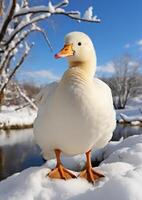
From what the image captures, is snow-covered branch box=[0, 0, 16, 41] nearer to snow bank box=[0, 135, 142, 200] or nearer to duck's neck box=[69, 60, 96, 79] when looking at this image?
duck's neck box=[69, 60, 96, 79]

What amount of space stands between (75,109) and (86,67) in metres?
0.39

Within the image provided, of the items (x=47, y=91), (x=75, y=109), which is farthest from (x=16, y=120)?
(x=75, y=109)

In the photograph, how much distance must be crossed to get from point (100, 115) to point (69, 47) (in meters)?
0.58

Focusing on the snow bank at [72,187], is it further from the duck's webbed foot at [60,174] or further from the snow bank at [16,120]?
the snow bank at [16,120]

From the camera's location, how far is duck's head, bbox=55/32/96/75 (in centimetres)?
279

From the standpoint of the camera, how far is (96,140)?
9.38 feet

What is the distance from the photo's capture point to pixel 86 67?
280cm

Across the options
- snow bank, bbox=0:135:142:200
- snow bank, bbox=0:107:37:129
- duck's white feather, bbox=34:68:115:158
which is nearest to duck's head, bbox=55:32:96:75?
duck's white feather, bbox=34:68:115:158

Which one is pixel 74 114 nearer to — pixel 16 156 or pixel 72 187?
pixel 72 187

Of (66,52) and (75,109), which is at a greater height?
(66,52)

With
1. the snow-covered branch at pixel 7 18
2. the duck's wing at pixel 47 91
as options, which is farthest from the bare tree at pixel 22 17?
the duck's wing at pixel 47 91

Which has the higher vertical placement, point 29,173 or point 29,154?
point 29,173

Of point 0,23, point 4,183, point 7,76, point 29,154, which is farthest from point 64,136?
point 7,76

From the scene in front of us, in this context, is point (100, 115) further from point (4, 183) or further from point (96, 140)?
point (4, 183)
